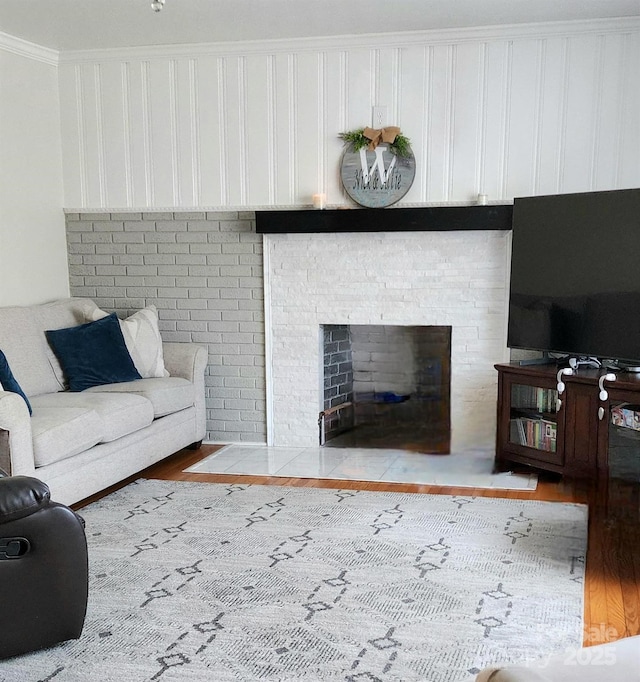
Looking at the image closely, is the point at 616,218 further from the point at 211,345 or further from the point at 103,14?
the point at 103,14

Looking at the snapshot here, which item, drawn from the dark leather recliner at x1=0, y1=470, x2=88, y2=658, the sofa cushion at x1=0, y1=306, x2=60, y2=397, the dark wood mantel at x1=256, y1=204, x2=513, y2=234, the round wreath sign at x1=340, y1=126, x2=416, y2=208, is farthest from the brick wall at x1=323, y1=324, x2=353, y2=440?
the dark leather recliner at x1=0, y1=470, x2=88, y2=658

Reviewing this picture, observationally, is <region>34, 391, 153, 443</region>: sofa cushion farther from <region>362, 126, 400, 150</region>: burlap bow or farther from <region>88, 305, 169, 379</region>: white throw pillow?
<region>362, 126, 400, 150</region>: burlap bow

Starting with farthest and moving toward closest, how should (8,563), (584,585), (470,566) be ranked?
(470,566)
(584,585)
(8,563)

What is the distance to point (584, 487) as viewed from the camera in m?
4.19

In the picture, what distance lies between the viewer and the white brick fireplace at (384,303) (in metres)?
4.84

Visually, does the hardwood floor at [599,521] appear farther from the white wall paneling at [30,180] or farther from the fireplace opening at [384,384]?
the white wall paneling at [30,180]

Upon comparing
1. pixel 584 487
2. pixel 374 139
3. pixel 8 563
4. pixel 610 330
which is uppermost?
pixel 374 139

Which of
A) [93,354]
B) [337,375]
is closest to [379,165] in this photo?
[337,375]

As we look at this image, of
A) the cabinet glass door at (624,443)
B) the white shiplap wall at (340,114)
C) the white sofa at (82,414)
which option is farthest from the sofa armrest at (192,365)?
the cabinet glass door at (624,443)

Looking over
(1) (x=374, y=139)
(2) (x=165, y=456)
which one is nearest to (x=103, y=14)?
(1) (x=374, y=139)

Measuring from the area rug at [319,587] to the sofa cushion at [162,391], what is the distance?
0.55 meters

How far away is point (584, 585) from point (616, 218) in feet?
6.62

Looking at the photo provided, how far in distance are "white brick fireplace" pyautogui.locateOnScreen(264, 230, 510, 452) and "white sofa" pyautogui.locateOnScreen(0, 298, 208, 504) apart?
598mm

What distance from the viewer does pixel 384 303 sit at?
5008mm
